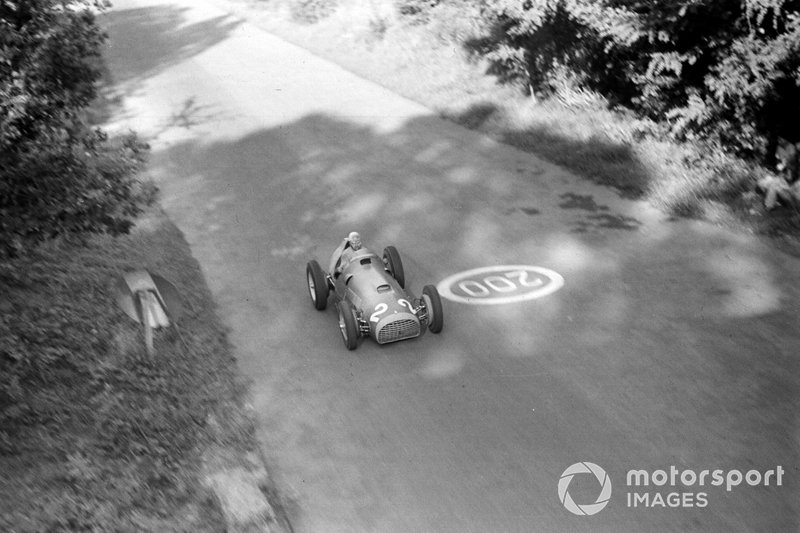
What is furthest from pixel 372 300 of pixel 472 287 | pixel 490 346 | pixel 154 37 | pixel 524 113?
pixel 154 37

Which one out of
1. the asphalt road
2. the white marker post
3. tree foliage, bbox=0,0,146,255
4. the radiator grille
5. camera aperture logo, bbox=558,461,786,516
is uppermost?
tree foliage, bbox=0,0,146,255

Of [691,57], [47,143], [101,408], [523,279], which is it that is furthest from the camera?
[691,57]

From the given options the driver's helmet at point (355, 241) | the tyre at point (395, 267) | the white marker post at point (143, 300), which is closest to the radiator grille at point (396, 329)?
the tyre at point (395, 267)

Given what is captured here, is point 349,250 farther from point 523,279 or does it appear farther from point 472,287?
point 523,279

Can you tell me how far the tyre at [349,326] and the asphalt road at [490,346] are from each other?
210 mm

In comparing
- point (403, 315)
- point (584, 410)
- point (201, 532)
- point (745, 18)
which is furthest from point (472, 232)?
point (201, 532)

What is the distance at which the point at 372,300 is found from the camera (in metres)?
9.73

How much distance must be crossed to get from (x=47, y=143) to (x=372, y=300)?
4.26 meters

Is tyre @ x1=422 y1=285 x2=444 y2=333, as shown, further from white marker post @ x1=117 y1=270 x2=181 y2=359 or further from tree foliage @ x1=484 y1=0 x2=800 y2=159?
tree foliage @ x1=484 y1=0 x2=800 y2=159

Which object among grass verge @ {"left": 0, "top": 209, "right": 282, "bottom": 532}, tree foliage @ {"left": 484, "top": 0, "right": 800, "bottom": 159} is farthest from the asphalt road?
tree foliage @ {"left": 484, "top": 0, "right": 800, "bottom": 159}

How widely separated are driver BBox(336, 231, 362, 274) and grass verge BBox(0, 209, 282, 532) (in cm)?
188

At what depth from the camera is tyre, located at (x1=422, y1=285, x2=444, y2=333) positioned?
9.86 metres

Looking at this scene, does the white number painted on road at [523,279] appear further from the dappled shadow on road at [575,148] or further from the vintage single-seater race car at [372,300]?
the dappled shadow on road at [575,148]

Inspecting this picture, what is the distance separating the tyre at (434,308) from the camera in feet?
32.3
